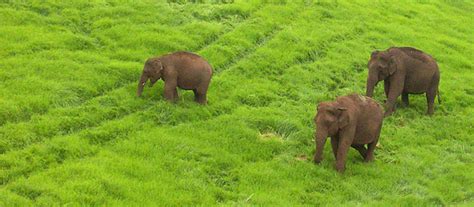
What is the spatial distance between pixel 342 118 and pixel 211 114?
15.9 ft

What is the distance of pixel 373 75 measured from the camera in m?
18.2

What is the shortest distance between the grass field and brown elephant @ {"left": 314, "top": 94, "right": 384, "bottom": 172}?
47 centimetres

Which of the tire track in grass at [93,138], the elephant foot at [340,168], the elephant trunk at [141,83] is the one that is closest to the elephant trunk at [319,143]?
the elephant foot at [340,168]

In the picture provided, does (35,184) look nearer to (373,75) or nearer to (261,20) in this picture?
(373,75)

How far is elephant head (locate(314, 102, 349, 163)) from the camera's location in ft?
44.4

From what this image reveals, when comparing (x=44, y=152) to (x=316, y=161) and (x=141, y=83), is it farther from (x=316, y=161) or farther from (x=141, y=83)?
(x=316, y=161)

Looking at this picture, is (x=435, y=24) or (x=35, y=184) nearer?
(x=35, y=184)

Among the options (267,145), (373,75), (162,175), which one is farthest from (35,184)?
(373,75)

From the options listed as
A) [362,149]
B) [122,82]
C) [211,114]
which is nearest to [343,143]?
[362,149]

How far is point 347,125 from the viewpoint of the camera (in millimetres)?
13945

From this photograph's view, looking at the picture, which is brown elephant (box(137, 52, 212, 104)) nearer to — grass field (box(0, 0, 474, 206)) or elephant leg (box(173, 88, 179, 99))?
elephant leg (box(173, 88, 179, 99))

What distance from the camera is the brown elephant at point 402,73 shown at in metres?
18.2

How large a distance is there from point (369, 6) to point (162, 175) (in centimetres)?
2214

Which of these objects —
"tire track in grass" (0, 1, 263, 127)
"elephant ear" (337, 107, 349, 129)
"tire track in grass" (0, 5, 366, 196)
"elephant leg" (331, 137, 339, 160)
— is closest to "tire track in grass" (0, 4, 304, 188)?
"tire track in grass" (0, 5, 366, 196)
